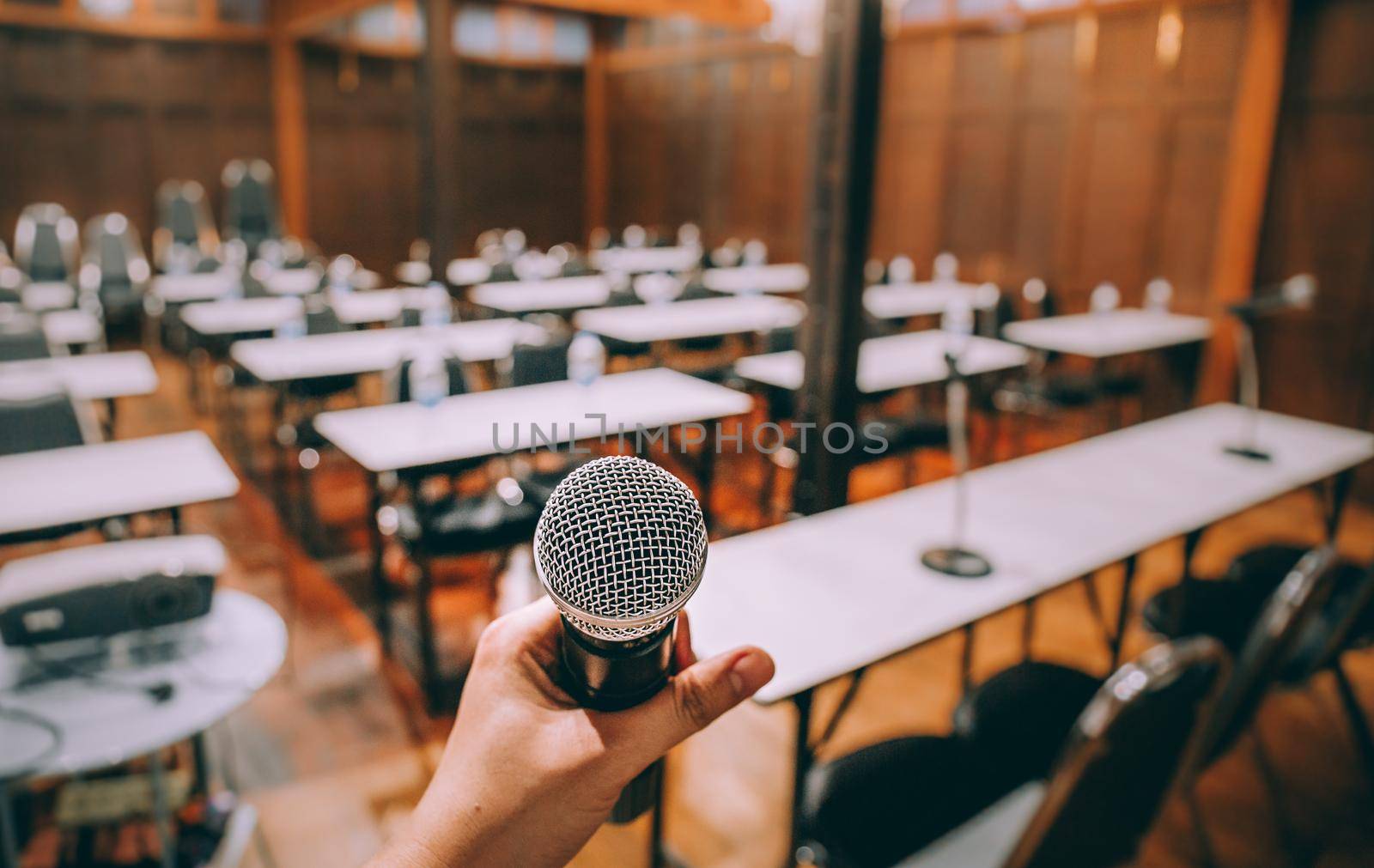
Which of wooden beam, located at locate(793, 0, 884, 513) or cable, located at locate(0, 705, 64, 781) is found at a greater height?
wooden beam, located at locate(793, 0, 884, 513)

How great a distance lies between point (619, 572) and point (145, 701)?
5.36 ft

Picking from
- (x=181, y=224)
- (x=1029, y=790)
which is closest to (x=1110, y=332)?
(x=1029, y=790)

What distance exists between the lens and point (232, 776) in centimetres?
273

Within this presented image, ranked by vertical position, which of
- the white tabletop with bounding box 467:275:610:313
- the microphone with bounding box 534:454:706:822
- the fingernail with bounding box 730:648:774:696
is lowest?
the white tabletop with bounding box 467:275:610:313

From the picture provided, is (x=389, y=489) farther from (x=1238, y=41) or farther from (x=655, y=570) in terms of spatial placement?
(x=1238, y=41)

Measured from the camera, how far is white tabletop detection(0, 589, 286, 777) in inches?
69.3

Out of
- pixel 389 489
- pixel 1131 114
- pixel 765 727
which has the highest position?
pixel 1131 114

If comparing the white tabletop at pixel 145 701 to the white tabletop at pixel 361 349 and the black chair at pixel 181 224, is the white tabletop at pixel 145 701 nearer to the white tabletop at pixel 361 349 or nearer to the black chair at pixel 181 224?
the white tabletop at pixel 361 349

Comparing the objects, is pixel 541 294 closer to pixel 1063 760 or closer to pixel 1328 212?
pixel 1328 212

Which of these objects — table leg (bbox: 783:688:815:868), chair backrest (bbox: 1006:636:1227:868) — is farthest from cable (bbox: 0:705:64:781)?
chair backrest (bbox: 1006:636:1227:868)

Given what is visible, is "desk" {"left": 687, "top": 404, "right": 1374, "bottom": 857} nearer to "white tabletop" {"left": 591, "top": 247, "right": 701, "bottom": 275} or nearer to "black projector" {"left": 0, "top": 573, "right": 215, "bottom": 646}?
"black projector" {"left": 0, "top": 573, "right": 215, "bottom": 646}

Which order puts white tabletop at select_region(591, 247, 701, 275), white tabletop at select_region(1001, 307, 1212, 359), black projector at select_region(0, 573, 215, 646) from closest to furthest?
black projector at select_region(0, 573, 215, 646), white tabletop at select_region(1001, 307, 1212, 359), white tabletop at select_region(591, 247, 701, 275)

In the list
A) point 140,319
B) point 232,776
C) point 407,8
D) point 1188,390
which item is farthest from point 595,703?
point 407,8

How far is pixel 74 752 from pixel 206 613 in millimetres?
455
